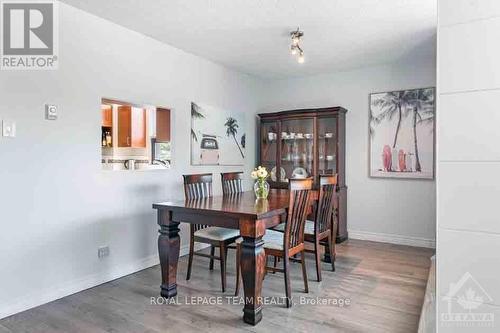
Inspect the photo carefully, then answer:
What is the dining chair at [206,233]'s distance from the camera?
9.58 ft

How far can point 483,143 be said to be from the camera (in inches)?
37.7

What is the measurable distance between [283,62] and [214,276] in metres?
2.79

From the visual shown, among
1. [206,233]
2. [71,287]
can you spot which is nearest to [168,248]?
[206,233]

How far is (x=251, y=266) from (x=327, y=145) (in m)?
2.87

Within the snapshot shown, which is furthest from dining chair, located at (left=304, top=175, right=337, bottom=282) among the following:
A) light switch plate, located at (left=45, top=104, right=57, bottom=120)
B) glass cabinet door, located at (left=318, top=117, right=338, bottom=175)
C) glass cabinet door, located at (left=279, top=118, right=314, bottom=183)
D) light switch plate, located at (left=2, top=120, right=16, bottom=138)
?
light switch plate, located at (left=2, top=120, right=16, bottom=138)

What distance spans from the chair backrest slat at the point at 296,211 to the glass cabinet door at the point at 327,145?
2032 millimetres

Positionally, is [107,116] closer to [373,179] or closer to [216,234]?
[216,234]

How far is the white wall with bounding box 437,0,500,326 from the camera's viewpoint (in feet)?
3.10

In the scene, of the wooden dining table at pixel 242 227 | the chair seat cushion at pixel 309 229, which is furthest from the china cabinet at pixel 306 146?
the wooden dining table at pixel 242 227

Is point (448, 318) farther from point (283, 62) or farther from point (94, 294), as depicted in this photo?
point (283, 62)

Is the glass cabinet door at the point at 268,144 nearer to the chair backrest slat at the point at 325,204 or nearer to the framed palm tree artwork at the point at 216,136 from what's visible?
the framed palm tree artwork at the point at 216,136

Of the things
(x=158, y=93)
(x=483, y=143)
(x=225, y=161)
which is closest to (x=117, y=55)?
(x=158, y=93)

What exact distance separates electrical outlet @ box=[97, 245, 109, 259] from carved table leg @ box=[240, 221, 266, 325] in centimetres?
152

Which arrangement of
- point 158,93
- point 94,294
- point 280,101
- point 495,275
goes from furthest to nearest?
point 280,101
point 158,93
point 94,294
point 495,275
